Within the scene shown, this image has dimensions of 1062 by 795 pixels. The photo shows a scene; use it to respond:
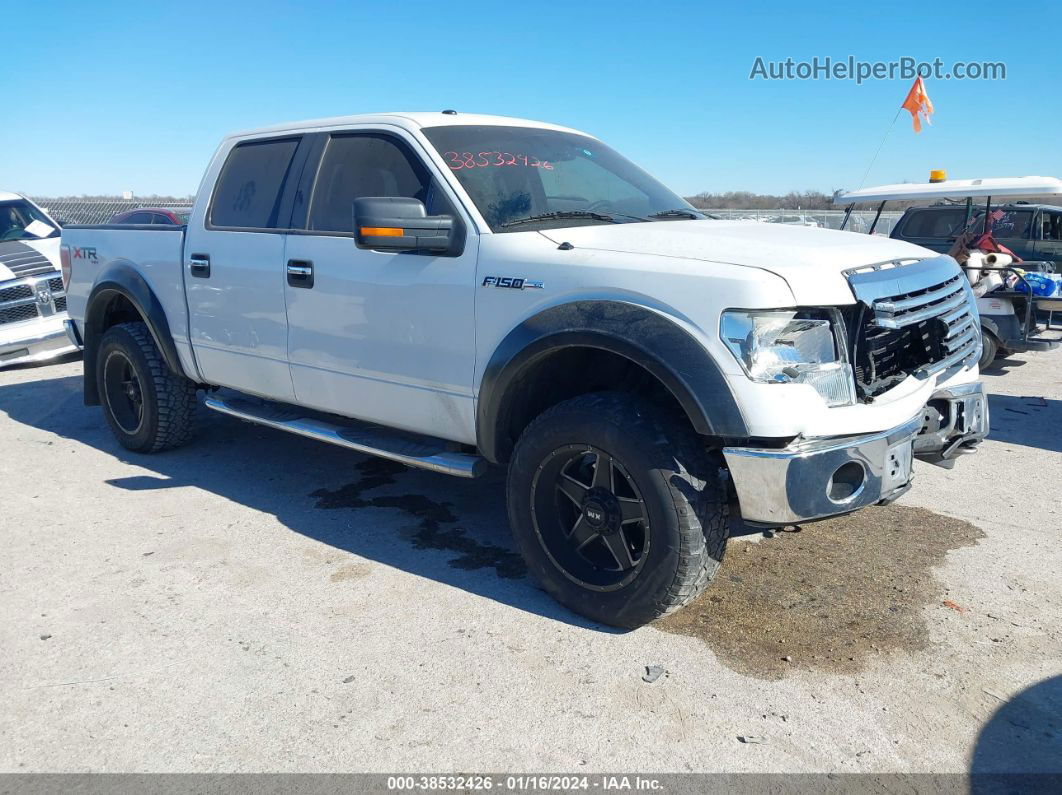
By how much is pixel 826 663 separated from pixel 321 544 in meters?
2.41

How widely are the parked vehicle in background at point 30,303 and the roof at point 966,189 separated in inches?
360

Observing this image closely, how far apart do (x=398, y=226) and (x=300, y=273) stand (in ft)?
3.20

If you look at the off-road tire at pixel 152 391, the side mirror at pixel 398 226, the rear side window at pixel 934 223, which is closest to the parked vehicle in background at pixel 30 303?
the off-road tire at pixel 152 391

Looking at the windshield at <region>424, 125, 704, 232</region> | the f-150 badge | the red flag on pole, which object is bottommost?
the f-150 badge

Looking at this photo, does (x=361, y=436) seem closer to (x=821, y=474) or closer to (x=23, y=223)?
(x=821, y=474)

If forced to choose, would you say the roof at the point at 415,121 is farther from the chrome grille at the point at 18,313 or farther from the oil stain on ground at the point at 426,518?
the chrome grille at the point at 18,313

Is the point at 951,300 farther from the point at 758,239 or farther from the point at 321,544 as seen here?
the point at 321,544

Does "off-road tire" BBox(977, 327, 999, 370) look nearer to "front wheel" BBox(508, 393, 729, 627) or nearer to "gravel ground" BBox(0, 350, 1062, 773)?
"gravel ground" BBox(0, 350, 1062, 773)

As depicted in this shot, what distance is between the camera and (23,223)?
992 centimetres

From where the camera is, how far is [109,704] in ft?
9.59

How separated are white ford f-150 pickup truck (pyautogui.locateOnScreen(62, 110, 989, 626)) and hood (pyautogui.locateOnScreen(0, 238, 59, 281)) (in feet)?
17.0

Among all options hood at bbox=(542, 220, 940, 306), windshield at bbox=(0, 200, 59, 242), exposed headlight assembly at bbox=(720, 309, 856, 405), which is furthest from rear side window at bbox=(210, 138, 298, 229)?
windshield at bbox=(0, 200, 59, 242)

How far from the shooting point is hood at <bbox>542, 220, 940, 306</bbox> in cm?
298

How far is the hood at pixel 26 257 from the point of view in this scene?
29.5 ft
